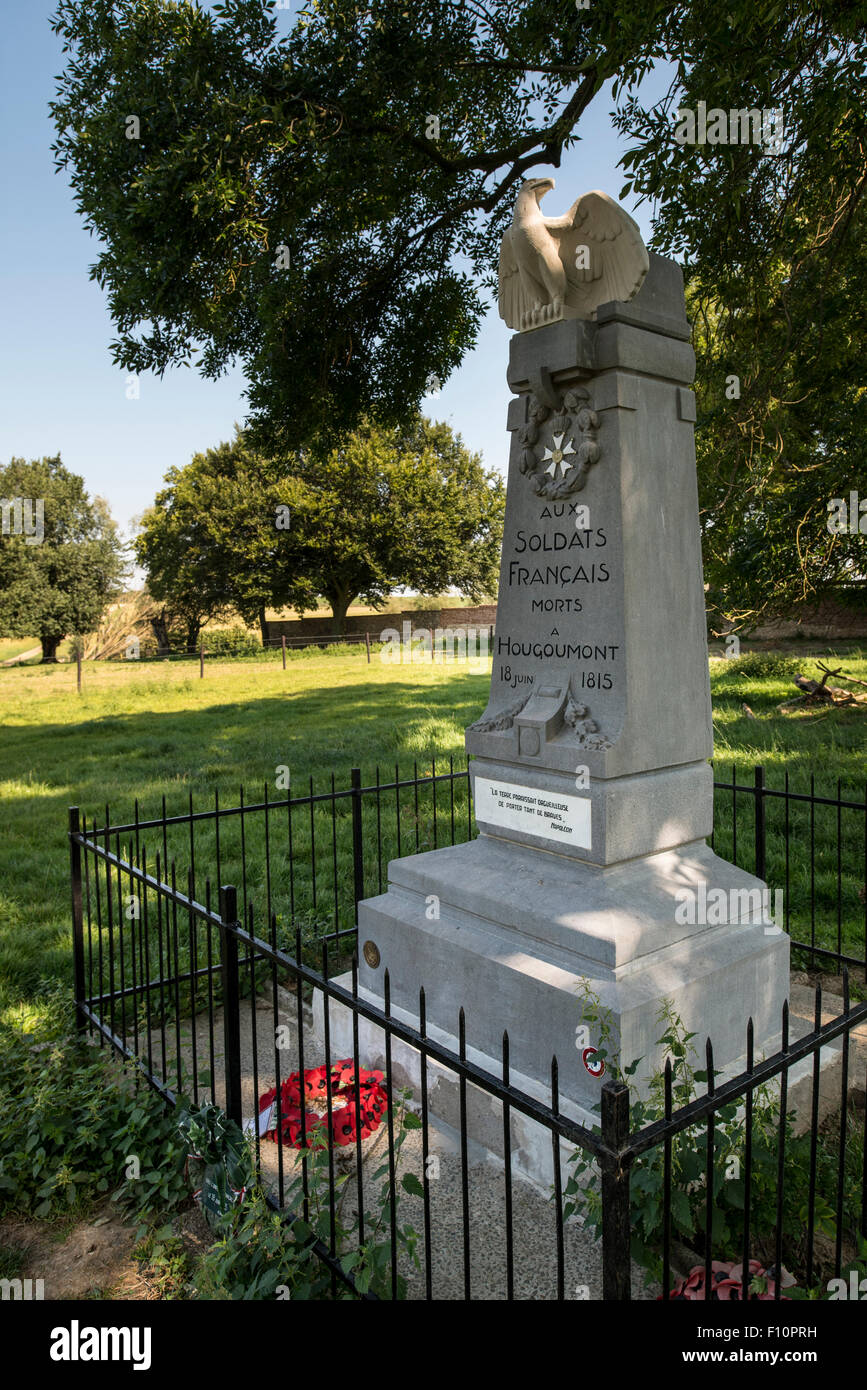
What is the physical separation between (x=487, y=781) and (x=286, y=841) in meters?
4.11

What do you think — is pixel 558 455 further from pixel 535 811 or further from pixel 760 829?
pixel 760 829

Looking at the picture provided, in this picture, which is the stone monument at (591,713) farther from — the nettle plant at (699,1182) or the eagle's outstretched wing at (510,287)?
the nettle plant at (699,1182)

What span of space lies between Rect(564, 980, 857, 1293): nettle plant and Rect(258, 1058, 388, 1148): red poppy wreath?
0.92 meters

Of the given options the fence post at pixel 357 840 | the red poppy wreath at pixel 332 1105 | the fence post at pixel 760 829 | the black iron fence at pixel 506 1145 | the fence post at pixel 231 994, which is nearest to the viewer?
the black iron fence at pixel 506 1145

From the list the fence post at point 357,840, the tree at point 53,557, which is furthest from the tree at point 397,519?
the fence post at point 357,840

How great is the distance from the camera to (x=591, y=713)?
4.07 m

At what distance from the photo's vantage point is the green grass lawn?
648 cm

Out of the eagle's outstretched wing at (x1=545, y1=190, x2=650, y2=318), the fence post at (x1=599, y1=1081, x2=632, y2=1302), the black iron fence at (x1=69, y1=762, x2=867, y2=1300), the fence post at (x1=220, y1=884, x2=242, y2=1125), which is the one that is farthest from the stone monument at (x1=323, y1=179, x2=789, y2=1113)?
the fence post at (x1=599, y1=1081, x2=632, y2=1302)

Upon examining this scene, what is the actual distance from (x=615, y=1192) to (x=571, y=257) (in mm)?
4037

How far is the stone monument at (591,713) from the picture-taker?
3.77 meters

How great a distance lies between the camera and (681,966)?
365 cm

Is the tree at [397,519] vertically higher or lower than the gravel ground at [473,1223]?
higher

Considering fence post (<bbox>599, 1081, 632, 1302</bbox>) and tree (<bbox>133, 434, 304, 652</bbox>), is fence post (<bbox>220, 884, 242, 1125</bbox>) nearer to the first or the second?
fence post (<bbox>599, 1081, 632, 1302</bbox>)

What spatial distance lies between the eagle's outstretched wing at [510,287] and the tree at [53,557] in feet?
100
